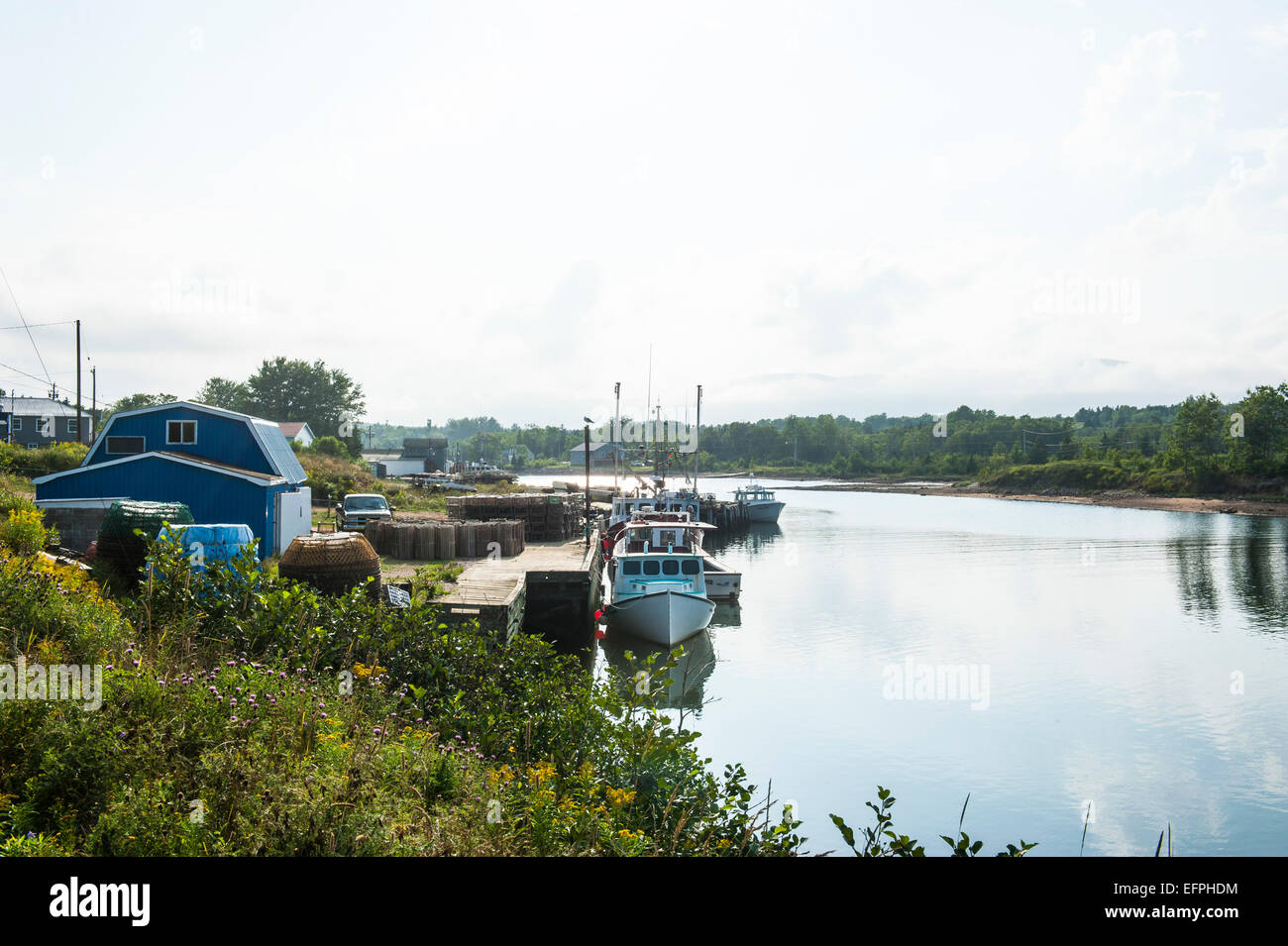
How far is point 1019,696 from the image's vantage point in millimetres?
21266

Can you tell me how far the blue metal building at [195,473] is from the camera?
2175cm

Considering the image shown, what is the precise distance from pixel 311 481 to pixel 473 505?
14.3 m

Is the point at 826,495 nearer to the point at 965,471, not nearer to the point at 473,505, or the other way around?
the point at 965,471

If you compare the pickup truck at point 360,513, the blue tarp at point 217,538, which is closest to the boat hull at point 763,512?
the pickup truck at point 360,513

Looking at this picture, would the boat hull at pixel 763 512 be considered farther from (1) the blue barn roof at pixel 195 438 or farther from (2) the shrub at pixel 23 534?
(2) the shrub at pixel 23 534

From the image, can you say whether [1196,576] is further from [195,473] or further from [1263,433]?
[1263,433]

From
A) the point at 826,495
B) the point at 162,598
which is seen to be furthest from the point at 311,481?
the point at 826,495

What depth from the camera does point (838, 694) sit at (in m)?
21.2

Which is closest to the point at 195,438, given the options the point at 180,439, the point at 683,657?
the point at 180,439

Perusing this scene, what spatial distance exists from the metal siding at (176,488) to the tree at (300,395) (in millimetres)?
93627

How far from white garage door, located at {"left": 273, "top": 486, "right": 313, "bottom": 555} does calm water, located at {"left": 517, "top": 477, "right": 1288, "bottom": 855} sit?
33.0 feet

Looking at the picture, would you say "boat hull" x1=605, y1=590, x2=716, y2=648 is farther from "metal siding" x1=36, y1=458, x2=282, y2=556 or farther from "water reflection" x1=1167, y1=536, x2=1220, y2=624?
"water reflection" x1=1167, y1=536, x2=1220, y2=624

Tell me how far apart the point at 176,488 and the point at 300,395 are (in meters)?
99.0
